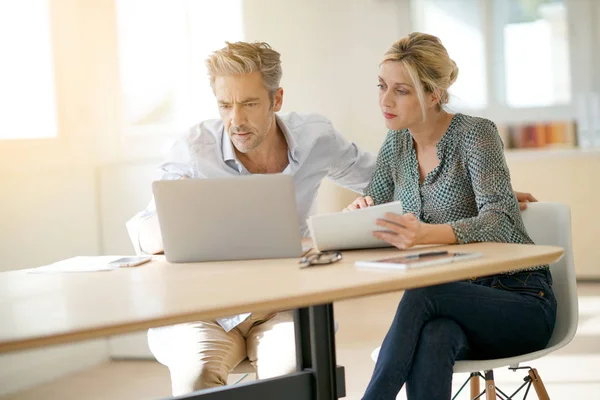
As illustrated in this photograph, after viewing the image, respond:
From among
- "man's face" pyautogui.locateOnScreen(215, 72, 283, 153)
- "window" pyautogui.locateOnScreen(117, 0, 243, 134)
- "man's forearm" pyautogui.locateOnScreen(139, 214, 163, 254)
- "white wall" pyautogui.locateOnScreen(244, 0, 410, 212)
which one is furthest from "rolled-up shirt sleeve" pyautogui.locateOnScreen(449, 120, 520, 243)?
"white wall" pyautogui.locateOnScreen(244, 0, 410, 212)

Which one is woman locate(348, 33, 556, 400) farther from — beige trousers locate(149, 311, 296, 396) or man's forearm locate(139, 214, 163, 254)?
man's forearm locate(139, 214, 163, 254)

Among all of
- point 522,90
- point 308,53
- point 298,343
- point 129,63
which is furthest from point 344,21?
point 298,343

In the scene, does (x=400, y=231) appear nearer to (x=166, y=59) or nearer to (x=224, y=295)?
(x=224, y=295)

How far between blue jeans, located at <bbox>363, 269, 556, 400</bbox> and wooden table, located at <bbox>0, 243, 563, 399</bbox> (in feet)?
0.43

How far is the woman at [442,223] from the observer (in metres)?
2.10

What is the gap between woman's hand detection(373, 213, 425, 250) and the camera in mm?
2113

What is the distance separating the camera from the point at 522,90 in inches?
253

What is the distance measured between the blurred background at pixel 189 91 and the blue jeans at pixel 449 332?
790 mm

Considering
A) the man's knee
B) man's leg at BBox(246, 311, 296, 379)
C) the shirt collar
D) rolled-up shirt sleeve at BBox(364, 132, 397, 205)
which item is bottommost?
the man's knee

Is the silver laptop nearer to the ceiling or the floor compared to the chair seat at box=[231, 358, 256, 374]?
nearer to the ceiling

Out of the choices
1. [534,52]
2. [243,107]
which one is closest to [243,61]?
[243,107]

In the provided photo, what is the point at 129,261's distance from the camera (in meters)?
2.23

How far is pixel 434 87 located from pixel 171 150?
82 centimetres

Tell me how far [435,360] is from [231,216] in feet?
1.93
